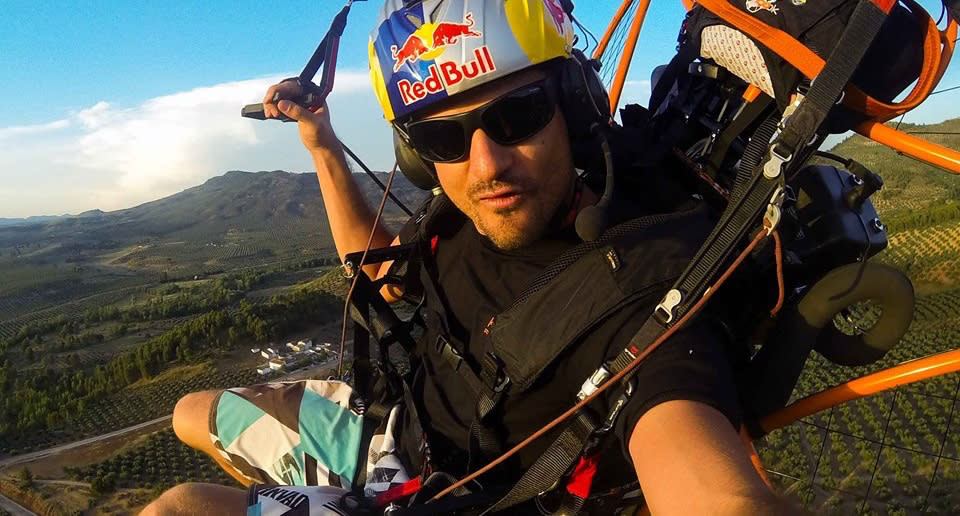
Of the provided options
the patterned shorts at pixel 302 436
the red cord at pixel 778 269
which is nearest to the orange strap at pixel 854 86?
the red cord at pixel 778 269

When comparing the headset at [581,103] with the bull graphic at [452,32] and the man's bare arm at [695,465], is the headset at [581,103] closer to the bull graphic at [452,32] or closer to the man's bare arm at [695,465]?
the bull graphic at [452,32]

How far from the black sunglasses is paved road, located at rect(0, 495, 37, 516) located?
23.8 meters

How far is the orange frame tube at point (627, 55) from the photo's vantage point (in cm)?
279

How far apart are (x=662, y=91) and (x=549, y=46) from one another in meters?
0.78

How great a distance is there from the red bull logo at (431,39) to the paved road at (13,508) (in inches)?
938

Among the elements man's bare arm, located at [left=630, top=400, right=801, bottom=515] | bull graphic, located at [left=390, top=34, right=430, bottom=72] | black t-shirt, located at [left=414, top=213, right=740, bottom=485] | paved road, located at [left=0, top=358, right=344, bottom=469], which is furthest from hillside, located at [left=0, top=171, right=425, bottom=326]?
man's bare arm, located at [left=630, top=400, right=801, bottom=515]

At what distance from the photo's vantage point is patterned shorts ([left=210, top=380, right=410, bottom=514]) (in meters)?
2.22

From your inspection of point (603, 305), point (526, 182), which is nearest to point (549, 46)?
point (526, 182)

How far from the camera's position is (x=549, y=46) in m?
1.76

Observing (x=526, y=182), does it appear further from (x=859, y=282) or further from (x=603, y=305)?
(x=859, y=282)

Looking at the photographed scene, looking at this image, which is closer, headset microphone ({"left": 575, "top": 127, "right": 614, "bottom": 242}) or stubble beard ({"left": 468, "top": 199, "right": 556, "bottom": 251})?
headset microphone ({"left": 575, "top": 127, "right": 614, "bottom": 242})

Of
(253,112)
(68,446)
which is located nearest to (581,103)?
(253,112)

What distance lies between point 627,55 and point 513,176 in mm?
1586

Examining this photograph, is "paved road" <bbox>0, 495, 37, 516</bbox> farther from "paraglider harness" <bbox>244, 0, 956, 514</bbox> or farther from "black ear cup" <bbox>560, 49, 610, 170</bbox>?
"black ear cup" <bbox>560, 49, 610, 170</bbox>
